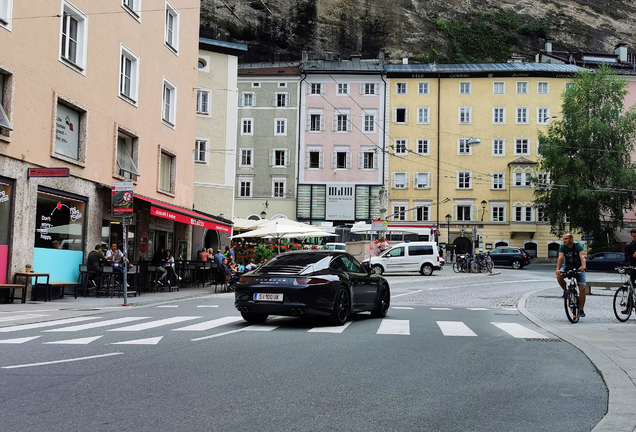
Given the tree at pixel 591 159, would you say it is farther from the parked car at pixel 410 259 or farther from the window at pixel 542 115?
the parked car at pixel 410 259

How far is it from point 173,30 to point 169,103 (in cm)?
316

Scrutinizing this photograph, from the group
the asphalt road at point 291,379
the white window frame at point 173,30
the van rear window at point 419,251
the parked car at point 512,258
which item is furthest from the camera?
the parked car at point 512,258

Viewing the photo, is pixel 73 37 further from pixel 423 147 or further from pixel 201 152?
pixel 423 147

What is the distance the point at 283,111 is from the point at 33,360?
63.0 meters

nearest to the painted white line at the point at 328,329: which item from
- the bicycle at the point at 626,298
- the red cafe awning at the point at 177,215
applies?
the bicycle at the point at 626,298

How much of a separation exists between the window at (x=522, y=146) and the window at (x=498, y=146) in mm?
1300

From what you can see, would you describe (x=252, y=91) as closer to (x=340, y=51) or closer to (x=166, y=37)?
(x=340, y=51)

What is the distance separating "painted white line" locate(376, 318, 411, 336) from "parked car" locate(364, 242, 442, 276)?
26987mm

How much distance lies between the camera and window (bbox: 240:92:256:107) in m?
70.2

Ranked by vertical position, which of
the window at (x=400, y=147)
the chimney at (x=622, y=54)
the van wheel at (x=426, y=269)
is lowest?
the van wheel at (x=426, y=269)

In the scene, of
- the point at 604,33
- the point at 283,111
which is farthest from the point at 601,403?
the point at 604,33

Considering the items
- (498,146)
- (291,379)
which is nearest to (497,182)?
(498,146)

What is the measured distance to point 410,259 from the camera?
40875mm

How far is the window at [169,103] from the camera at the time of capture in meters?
29.5
